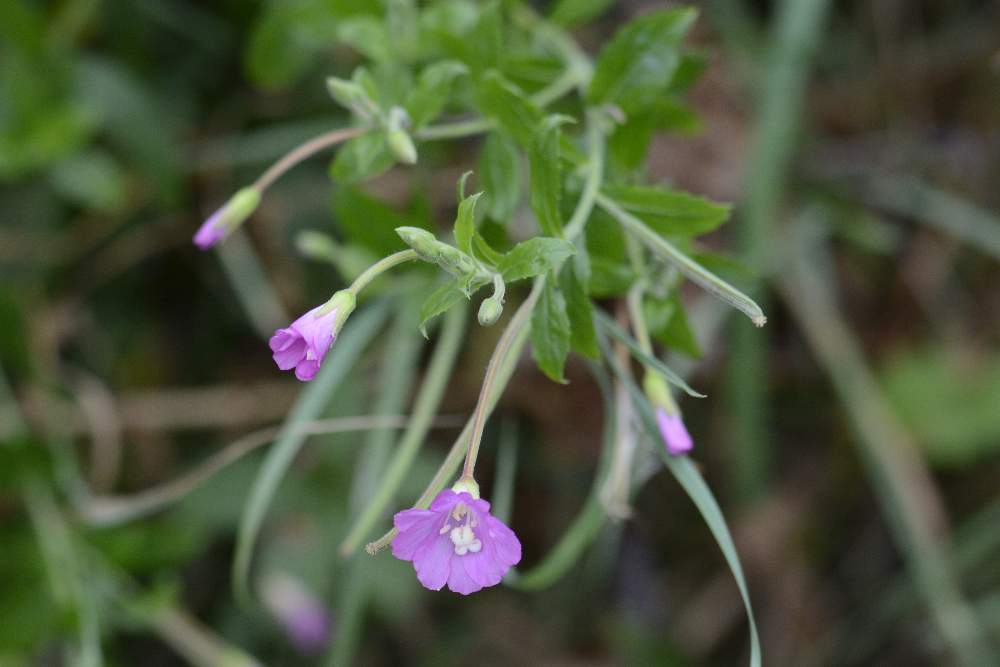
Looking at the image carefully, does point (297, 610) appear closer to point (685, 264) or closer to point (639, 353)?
point (639, 353)

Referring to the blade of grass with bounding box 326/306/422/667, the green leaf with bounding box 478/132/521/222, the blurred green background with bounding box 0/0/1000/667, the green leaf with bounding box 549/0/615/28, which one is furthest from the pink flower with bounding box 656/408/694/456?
the blurred green background with bounding box 0/0/1000/667

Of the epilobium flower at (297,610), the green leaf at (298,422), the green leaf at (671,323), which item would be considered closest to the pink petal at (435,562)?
the green leaf at (671,323)

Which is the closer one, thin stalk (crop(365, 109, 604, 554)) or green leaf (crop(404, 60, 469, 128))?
thin stalk (crop(365, 109, 604, 554))

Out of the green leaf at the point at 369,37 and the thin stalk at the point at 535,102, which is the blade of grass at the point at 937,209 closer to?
the thin stalk at the point at 535,102

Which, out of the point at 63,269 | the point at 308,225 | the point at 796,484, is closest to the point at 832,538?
the point at 796,484

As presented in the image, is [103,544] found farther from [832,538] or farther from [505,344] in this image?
[832,538]

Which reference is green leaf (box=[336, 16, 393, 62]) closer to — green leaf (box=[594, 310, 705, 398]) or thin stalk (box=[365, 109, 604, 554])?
thin stalk (box=[365, 109, 604, 554])

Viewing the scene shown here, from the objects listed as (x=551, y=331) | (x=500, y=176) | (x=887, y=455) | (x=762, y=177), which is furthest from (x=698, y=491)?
(x=887, y=455)
